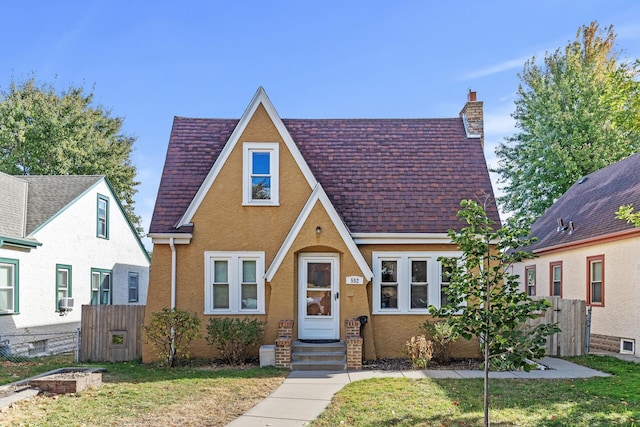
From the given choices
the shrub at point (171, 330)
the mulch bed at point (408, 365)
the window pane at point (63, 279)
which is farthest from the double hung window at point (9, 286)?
the mulch bed at point (408, 365)

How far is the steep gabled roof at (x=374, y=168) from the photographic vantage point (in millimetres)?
14156

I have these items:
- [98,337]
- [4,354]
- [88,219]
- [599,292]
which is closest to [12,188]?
[88,219]

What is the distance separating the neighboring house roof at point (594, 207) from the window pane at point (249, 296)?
10.8 metres

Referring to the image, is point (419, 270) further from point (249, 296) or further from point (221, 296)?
point (221, 296)

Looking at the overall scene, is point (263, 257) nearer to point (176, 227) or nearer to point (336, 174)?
point (176, 227)

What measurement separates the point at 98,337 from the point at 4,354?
2.70 m

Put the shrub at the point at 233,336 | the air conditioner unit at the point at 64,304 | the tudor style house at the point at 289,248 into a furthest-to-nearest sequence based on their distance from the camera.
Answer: the air conditioner unit at the point at 64,304 < the tudor style house at the point at 289,248 < the shrub at the point at 233,336

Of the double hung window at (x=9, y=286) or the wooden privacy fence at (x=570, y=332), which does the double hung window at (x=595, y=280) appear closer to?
the wooden privacy fence at (x=570, y=332)

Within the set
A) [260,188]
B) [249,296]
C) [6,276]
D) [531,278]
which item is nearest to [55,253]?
[6,276]

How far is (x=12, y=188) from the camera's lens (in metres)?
17.7

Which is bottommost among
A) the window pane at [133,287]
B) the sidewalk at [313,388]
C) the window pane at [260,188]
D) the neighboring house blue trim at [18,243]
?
the sidewalk at [313,388]

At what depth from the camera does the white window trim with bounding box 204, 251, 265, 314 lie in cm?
1366

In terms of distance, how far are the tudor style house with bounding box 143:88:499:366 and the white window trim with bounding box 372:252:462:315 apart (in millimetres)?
27

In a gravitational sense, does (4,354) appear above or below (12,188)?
below
